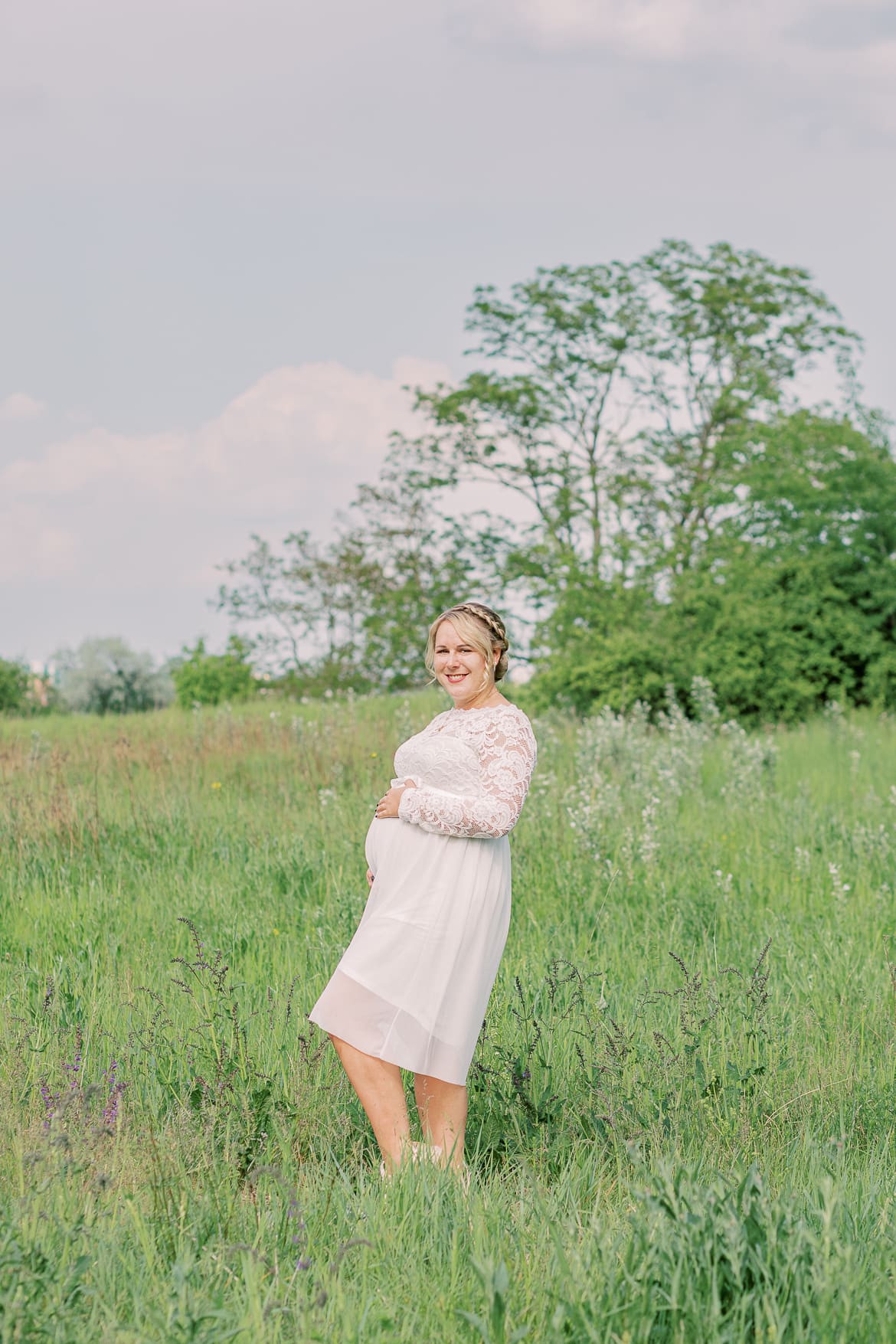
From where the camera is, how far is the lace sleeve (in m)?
3.76

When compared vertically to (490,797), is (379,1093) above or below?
below

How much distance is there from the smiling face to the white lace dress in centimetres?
19

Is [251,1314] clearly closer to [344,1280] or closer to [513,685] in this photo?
[344,1280]

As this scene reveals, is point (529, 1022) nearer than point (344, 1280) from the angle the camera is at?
No

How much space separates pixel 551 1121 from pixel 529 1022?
677 mm

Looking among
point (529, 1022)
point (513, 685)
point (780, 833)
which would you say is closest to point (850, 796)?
point (780, 833)

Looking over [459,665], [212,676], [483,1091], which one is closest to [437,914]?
[459,665]

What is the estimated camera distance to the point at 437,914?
381 centimetres

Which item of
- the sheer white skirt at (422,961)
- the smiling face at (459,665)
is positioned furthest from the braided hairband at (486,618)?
the sheer white skirt at (422,961)

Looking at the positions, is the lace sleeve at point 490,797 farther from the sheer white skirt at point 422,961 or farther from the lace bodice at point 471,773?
the sheer white skirt at point 422,961

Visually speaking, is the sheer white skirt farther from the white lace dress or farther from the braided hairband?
the braided hairband

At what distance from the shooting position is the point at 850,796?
11.7 meters

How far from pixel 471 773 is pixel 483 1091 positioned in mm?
1467

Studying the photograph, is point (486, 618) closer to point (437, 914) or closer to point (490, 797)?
point (490, 797)
